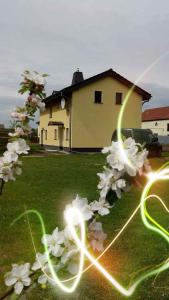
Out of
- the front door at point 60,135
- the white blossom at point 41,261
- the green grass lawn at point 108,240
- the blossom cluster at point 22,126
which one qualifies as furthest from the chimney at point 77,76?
the white blossom at point 41,261

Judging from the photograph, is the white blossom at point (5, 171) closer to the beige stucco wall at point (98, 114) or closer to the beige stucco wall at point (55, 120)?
the beige stucco wall at point (98, 114)

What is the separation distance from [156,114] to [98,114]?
48904 millimetres

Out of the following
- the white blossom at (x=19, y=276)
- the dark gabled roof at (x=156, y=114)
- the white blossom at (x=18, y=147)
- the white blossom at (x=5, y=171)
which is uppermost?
the dark gabled roof at (x=156, y=114)

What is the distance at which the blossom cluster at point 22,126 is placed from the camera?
2863 millimetres

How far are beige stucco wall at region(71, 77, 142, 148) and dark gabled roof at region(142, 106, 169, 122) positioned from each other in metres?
42.4

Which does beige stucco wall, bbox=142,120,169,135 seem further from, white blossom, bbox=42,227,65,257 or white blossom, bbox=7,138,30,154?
white blossom, bbox=42,227,65,257

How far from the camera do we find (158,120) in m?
82.8

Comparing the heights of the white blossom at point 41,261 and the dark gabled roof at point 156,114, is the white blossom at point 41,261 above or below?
below

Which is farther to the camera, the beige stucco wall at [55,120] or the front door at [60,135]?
the front door at [60,135]

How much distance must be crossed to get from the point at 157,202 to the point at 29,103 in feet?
→ 28.5

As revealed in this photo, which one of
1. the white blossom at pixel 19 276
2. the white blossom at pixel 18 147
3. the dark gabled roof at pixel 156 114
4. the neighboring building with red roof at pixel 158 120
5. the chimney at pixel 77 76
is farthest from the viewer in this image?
the dark gabled roof at pixel 156 114

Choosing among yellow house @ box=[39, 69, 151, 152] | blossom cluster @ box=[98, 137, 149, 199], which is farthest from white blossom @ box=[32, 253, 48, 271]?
yellow house @ box=[39, 69, 151, 152]

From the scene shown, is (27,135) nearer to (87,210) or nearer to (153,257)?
(87,210)

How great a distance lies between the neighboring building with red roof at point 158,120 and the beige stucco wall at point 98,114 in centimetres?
4164
